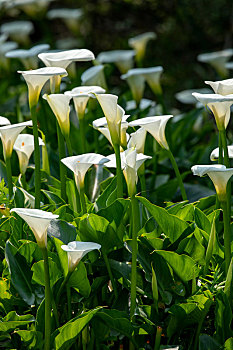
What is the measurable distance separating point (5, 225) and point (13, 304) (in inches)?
9.0

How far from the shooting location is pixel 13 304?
1.36 m

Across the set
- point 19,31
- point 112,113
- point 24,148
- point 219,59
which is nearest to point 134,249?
point 112,113

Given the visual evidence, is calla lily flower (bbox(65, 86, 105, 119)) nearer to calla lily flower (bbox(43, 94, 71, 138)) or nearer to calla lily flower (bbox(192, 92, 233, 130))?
calla lily flower (bbox(43, 94, 71, 138))

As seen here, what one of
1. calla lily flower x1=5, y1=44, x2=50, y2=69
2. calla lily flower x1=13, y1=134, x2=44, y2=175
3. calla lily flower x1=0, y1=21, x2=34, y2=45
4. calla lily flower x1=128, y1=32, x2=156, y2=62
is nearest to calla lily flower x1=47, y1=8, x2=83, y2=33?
calla lily flower x1=0, y1=21, x2=34, y2=45

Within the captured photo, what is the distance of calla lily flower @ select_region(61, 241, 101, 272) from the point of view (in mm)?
1177

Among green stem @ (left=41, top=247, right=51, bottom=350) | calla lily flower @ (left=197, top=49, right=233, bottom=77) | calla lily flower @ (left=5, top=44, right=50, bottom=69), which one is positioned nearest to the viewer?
green stem @ (left=41, top=247, right=51, bottom=350)

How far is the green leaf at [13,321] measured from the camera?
126cm

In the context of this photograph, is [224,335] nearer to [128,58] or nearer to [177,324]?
[177,324]

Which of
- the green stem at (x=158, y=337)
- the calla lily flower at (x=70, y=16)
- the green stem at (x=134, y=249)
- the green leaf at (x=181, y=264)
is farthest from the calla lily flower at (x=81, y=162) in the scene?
the calla lily flower at (x=70, y=16)

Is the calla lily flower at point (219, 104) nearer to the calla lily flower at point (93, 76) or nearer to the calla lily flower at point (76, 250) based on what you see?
the calla lily flower at point (76, 250)

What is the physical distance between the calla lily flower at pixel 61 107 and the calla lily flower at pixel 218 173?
413 millimetres

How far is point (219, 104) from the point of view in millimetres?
1395

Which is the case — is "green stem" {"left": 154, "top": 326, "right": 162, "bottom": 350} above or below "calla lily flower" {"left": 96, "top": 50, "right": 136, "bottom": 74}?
below

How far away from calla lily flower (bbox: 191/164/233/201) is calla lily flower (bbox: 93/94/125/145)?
0.23 m
